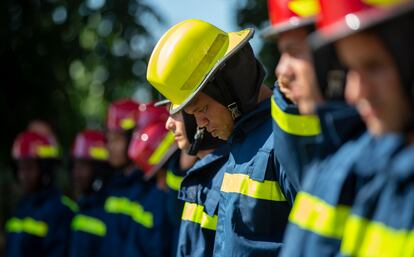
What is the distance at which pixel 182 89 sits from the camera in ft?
16.4

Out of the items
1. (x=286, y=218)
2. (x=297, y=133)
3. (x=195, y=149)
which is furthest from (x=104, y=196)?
(x=297, y=133)

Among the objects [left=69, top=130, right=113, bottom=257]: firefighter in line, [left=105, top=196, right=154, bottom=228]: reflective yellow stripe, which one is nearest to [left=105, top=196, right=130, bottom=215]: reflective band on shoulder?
[left=105, top=196, right=154, bottom=228]: reflective yellow stripe

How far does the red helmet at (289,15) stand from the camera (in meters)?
3.37

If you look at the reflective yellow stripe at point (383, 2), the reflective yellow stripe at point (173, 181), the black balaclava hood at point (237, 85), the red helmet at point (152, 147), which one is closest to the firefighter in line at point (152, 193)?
the red helmet at point (152, 147)

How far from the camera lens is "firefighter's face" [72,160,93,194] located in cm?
934

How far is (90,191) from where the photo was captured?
9.37 meters

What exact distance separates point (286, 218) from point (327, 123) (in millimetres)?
1494

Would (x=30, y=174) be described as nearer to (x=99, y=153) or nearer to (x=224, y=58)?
(x=99, y=153)

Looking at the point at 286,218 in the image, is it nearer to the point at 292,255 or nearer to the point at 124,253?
the point at 292,255

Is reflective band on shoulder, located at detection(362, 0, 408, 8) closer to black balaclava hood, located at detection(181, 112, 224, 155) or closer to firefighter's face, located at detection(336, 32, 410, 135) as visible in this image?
firefighter's face, located at detection(336, 32, 410, 135)

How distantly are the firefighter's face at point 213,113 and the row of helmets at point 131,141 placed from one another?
2377 millimetres

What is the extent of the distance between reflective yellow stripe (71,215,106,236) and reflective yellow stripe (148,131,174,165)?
1.19m

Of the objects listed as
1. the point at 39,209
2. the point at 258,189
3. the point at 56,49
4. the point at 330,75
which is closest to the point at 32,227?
the point at 39,209

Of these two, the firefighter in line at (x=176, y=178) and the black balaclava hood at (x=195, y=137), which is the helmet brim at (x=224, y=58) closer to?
the black balaclava hood at (x=195, y=137)
